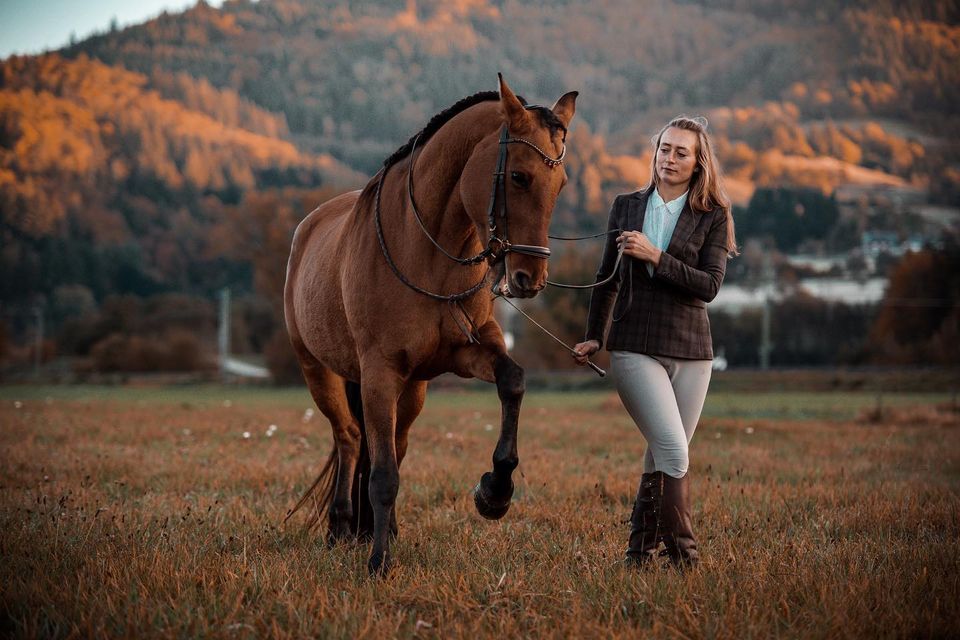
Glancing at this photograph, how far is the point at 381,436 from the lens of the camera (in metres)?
5.18

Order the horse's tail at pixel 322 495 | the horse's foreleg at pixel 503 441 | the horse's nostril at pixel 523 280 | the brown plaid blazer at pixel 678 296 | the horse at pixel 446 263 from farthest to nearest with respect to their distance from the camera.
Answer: the horse's tail at pixel 322 495 < the brown plaid blazer at pixel 678 296 < the horse's foreleg at pixel 503 441 < the horse at pixel 446 263 < the horse's nostril at pixel 523 280

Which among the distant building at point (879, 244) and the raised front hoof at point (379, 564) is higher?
the distant building at point (879, 244)

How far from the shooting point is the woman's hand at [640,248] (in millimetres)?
4848

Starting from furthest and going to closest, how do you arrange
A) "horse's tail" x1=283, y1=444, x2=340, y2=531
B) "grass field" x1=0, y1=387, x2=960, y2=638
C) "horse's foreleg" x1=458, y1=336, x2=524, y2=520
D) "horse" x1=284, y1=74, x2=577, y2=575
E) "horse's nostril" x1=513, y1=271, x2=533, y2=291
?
"horse's tail" x1=283, y1=444, x2=340, y2=531 < "horse's foreleg" x1=458, y1=336, x2=524, y2=520 < "horse" x1=284, y1=74, x2=577, y2=575 < "horse's nostril" x1=513, y1=271, x2=533, y2=291 < "grass field" x1=0, y1=387, x2=960, y2=638

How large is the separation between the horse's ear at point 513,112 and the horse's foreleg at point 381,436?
1.60 metres

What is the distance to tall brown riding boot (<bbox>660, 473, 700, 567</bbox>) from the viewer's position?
16.6ft

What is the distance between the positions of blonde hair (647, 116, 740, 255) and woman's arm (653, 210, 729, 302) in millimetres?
58

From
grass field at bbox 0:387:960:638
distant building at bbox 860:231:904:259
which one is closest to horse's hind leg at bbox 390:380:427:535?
grass field at bbox 0:387:960:638

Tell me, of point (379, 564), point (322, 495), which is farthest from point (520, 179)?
point (322, 495)

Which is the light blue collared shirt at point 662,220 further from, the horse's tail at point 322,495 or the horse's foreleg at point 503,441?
the horse's tail at point 322,495

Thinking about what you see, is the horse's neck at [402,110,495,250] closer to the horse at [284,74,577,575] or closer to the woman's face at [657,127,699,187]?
the horse at [284,74,577,575]

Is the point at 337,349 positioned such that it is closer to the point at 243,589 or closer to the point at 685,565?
the point at 243,589

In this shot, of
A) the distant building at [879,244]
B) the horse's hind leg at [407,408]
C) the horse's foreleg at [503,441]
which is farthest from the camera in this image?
the distant building at [879,244]

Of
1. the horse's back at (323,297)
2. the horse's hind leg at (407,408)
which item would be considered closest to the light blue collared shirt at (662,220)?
the horse's hind leg at (407,408)
